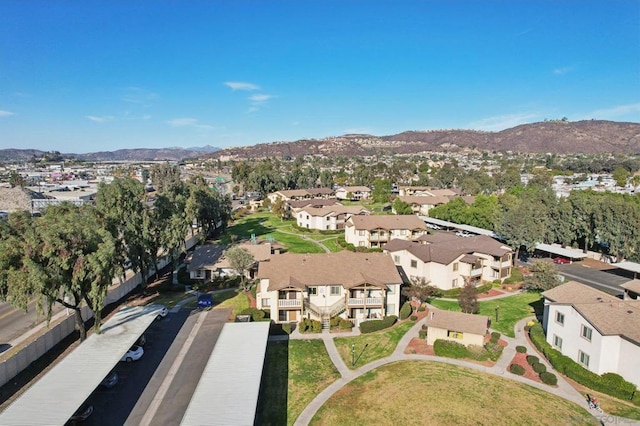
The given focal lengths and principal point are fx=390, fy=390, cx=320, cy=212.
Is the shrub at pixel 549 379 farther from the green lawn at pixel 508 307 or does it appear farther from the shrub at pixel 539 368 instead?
the green lawn at pixel 508 307

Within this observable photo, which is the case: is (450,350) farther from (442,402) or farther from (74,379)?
(74,379)

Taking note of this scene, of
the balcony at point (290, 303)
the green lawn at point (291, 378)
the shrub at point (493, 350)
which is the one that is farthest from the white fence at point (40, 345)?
the shrub at point (493, 350)

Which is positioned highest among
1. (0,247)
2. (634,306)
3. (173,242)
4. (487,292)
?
(0,247)

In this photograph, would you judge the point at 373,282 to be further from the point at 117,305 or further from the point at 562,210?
the point at 562,210

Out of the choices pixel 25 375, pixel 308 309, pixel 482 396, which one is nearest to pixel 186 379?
pixel 25 375

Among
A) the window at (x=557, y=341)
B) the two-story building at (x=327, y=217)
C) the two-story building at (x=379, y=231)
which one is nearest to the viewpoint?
the window at (x=557, y=341)
